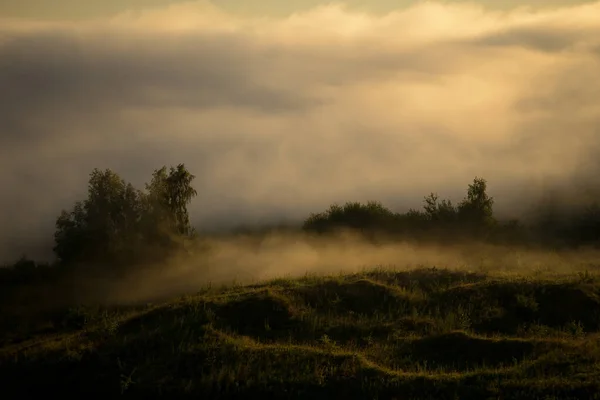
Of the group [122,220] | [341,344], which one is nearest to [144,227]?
[122,220]

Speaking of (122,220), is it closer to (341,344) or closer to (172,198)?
(172,198)

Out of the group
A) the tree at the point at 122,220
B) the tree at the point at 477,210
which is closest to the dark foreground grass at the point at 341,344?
the tree at the point at 122,220

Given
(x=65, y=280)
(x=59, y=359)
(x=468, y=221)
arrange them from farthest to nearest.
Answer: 1. (x=468, y=221)
2. (x=65, y=280)
3. (x=59, y=359)

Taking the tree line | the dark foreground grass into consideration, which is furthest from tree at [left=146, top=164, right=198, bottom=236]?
the dark foreground grass

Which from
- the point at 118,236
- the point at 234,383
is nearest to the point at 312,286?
the point at 234,383

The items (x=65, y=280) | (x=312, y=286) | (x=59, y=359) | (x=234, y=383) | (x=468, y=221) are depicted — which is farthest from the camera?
(x=468, y=221)

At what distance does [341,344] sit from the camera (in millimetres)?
27984

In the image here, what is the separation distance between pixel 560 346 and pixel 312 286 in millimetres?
10924

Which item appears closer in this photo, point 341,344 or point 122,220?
point 341,344

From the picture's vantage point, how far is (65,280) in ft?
145

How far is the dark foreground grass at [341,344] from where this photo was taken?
2373 cm

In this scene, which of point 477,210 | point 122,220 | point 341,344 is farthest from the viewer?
point 477,210

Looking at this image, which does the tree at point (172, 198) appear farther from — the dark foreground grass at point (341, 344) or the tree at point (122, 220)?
the dark foreground grass at point (341, 344)

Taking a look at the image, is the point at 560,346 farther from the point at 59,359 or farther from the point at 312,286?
the point at 59,359
